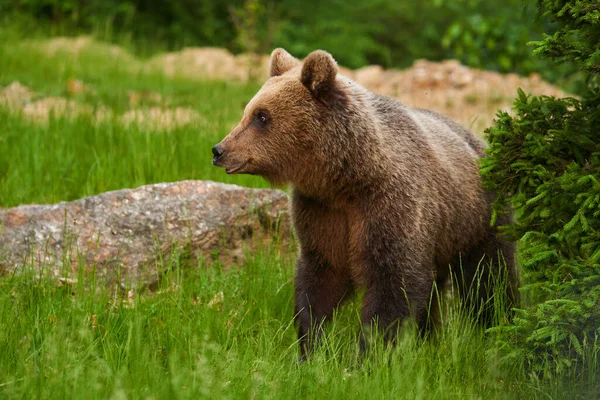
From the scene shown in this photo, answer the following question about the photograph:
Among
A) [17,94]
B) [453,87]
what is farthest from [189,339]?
[453,87]

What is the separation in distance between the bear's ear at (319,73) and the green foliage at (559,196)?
36.6 inches

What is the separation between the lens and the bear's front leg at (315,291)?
186 inches

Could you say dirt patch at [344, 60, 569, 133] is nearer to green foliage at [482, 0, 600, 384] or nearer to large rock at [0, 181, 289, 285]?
large rock at [0, 181, 289, 285]

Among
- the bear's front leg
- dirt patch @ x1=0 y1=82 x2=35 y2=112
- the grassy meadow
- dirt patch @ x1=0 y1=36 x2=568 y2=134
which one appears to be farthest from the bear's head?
dirt patch @ x1=0 y1=82 x2=35 y2=112

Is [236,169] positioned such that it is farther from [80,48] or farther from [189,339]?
[80,48]

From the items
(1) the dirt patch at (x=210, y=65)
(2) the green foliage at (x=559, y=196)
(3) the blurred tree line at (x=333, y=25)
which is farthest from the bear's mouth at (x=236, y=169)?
(3) the blurred tree line at (x=333, y=25)

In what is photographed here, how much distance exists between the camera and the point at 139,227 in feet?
18.1

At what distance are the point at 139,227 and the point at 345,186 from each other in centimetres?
167

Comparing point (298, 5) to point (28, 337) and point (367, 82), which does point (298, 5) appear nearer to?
point (367, 82)

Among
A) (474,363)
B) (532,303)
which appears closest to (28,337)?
(474,363)

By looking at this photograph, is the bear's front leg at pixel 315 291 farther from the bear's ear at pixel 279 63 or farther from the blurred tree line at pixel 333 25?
the blurred tree line at pixel 333 25

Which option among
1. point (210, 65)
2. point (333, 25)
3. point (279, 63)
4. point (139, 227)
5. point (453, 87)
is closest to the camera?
point (279, 63)

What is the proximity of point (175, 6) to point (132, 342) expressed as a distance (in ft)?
48.4

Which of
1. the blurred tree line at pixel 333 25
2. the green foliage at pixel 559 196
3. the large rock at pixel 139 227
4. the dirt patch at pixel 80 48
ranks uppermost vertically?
the blurred tree line at pixel 333 25
